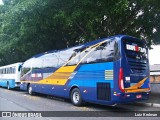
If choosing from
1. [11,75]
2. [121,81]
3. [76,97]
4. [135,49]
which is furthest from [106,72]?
[11,75]

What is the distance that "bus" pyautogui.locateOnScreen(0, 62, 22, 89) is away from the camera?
26047 mm

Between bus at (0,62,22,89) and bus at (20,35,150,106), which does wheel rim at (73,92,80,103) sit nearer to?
bus at (20,35,150,106)

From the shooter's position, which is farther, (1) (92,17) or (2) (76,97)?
(1) (92,17)

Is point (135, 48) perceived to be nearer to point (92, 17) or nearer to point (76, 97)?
point (76, 97)

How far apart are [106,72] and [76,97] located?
2866mm

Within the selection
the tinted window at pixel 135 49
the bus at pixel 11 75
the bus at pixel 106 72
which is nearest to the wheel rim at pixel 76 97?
the bus at pixel 106 72

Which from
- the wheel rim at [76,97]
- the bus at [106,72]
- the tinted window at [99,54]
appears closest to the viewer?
the bus at [106,72]

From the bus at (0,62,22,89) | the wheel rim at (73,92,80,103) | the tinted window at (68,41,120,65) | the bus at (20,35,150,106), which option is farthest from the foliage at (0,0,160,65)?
the wheel rim at (73,92,80,103)

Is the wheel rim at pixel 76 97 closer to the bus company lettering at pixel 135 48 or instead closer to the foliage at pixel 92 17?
the bus company lettering at pixel 135 48

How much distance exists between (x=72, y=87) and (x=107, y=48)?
3.49m

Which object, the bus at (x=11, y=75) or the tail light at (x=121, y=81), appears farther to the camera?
the bus at (x=11, y=75)

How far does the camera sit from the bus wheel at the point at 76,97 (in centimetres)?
1409

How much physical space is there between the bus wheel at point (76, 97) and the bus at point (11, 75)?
1240 cm

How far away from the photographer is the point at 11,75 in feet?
90.5
